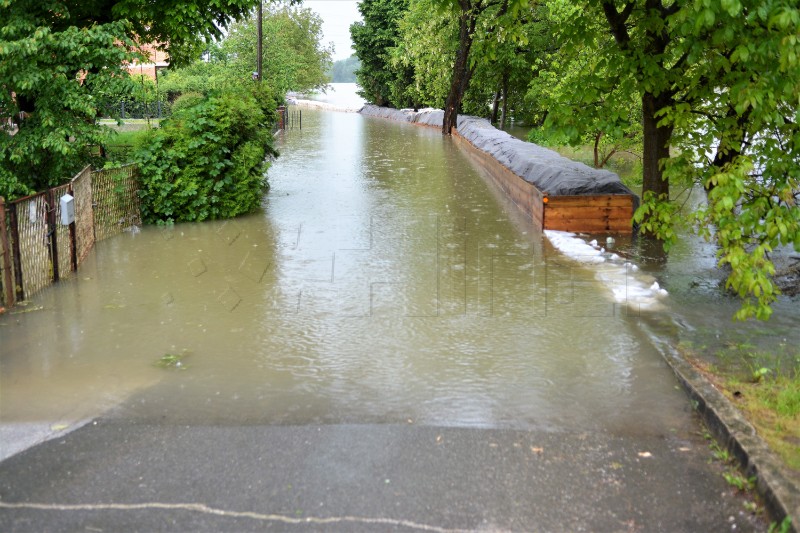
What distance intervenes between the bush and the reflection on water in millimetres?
466

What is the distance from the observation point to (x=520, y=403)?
625 centimetres

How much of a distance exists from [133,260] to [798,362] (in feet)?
27.8

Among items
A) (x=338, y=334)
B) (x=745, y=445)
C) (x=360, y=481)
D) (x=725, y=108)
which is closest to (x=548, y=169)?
(x=725, y=108)

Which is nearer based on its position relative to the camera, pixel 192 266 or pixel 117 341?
pixel 117 341

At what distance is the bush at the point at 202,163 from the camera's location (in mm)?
13547

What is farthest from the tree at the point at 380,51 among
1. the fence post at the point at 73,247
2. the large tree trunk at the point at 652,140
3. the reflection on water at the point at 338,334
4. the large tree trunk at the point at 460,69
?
the fence post at the point at 73,247

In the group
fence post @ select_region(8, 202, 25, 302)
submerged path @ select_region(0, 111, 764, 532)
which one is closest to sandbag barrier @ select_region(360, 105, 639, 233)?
submerged path @ select_region(0, 111, 764, 532)

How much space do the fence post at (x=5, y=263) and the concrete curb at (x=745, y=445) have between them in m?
6.80

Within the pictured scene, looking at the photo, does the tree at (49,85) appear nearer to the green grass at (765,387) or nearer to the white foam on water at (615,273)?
the white foam on water at (615,273)

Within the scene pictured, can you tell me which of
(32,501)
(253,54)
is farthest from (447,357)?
(253,54)

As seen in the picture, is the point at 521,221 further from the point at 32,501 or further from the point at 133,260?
the point at 32,501

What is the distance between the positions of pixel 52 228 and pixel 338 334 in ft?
13.3

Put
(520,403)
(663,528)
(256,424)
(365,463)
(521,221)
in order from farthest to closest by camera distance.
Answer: (521,221) < (520,403) < (256,424) < (365,463) < (663,528)

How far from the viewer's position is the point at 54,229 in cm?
953
